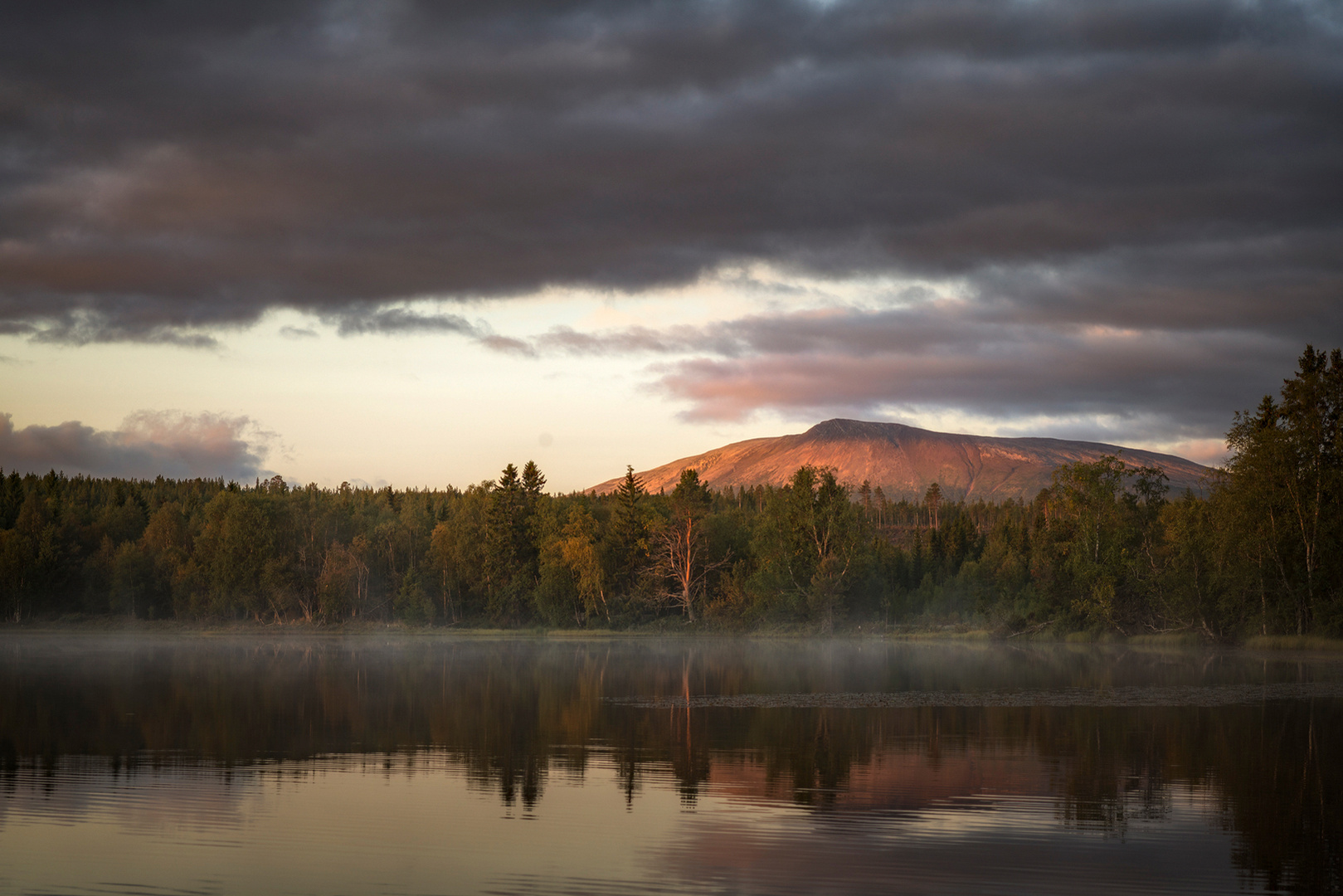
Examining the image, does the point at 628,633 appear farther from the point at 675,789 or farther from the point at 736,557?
the point at 675,789

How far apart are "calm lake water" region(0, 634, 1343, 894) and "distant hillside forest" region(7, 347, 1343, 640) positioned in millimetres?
32319

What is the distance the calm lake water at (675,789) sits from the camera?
16.8 meters

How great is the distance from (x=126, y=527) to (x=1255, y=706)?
147m

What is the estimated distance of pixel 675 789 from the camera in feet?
78.0

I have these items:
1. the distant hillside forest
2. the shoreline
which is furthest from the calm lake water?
the shoreline

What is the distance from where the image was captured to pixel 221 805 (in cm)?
2188

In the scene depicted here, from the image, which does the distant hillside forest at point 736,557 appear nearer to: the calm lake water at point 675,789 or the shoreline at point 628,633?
the shoreline at point 628,633

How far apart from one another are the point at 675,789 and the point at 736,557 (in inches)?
3978

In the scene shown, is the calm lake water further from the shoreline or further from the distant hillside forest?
the shoreline

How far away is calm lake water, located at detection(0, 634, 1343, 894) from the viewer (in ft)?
55.1

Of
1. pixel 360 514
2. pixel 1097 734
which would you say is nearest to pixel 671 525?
pixel 360 514

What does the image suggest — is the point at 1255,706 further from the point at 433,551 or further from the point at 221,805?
the point at 433,551

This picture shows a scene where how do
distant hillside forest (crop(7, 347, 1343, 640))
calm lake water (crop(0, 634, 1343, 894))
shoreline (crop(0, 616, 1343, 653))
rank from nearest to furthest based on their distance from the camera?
calm lake water (crop(0, 634, 1343, 894)) → distant hillside forest (crop(7, 347, 1343, 640)) → shoreline (crop(0, 616, 1343, 653))

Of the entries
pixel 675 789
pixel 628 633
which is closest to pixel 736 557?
pixel 628 633
